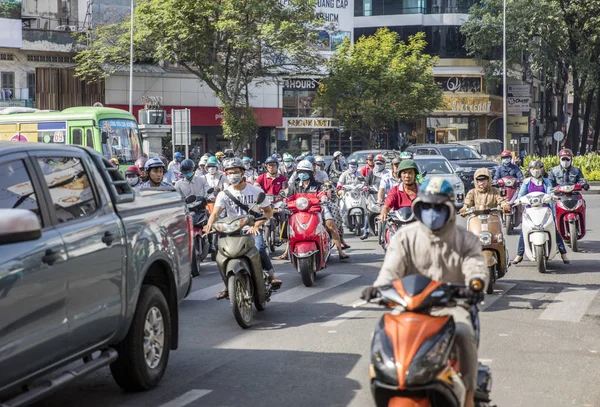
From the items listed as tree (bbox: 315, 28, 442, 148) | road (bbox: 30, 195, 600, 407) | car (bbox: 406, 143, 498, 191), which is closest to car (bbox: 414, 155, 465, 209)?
car (bbox: 406, 143, 498, 191)

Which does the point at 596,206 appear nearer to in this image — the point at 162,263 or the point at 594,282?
the point at 594,282

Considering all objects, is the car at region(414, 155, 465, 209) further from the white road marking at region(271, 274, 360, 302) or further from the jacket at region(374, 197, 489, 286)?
the jacket at region(374, 197, 489, 286)

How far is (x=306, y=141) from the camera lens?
2269 inches

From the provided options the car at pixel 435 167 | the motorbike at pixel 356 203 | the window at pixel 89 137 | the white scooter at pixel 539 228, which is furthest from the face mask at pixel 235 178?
the window at pixel 89 137

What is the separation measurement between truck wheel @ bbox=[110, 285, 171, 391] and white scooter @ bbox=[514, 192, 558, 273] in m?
7.93

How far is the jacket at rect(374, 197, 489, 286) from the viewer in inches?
225

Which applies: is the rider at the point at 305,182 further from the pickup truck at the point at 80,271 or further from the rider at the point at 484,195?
the pickup truck at the point at 80,271

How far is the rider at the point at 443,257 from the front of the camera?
5.27m

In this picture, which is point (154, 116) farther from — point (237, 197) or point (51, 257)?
point (51, 257)

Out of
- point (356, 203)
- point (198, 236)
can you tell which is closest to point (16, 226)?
point (198, 236)

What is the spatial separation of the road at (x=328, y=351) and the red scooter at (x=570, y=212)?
314 cm

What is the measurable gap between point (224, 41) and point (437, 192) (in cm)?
3691

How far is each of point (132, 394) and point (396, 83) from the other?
45151mm

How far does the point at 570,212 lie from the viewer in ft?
55.7
